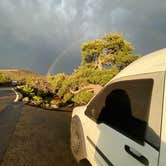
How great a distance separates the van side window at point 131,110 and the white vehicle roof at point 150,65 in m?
0.12

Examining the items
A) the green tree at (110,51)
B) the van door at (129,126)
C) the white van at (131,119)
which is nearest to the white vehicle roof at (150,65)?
the white van at (131,119)

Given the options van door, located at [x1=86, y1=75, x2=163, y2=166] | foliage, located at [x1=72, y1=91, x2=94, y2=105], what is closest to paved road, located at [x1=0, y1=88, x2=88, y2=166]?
van door, located at [x1=86, y1=75, x2=163, y2=166]

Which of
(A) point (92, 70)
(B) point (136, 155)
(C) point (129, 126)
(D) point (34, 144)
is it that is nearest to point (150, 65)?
(C) point (129, 126)

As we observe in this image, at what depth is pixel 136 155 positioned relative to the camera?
195cm

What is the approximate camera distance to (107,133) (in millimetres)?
2662

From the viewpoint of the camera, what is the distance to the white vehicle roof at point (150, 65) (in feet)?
6.90

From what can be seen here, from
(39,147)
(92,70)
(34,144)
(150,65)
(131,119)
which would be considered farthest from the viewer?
(92,70)

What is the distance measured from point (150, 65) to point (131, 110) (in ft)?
1.82

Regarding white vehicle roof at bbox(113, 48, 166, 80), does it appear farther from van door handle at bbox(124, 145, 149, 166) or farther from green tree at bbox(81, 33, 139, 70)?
green tree at bbox(81, 33, 139, 70)

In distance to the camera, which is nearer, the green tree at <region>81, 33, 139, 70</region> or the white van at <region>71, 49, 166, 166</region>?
the white van at <region>71, 49, 166, 166</region>

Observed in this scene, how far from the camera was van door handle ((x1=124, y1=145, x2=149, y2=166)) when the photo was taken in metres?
1.82

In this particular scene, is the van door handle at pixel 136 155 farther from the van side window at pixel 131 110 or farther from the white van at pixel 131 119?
the van side window at pixel 131 110

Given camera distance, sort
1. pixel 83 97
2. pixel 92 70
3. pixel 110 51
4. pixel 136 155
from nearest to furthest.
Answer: pixel 136 155, pixel 83 97, pixel 92 70, pixel 110 51

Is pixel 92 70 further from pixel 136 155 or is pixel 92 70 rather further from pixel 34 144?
pixel 136 155
